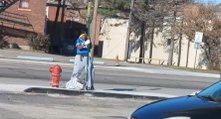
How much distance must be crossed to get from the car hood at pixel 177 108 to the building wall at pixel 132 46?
52036 millimetres

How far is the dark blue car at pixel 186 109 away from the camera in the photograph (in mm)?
6801

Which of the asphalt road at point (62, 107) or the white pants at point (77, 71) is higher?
the white pants at point (77, 71)

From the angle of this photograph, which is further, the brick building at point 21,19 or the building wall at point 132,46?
the building wall at point 132,46

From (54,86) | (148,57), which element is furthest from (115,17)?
(54,86)

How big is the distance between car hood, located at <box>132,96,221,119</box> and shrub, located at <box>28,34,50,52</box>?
1875 inches

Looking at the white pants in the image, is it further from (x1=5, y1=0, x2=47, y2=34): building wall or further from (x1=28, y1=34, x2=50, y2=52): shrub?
(x1=5, y1=0, x2=47, y2=34): building wall

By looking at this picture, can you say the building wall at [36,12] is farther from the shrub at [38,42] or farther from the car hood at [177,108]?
the car hood at [177,108]

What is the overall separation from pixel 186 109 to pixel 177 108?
144mm

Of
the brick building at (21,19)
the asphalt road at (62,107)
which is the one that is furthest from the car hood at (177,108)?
the brick building at (21,19)

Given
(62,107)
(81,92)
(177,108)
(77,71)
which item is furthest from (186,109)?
(77,71)

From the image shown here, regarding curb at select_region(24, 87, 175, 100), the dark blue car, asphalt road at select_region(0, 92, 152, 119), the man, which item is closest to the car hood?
the dark blue car

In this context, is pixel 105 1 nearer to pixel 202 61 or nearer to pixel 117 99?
pixel 202 61

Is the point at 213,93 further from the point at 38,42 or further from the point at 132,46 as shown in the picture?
the point at 132,46

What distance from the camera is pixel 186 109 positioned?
22.9ft
